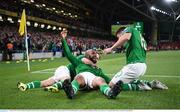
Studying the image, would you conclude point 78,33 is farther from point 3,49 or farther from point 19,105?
Answer: point 19,105

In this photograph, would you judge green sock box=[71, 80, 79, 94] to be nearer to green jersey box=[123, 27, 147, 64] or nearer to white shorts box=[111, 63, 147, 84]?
white shorts box=[111, 63, 147, 84]

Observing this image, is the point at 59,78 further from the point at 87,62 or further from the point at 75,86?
the point at 75,86

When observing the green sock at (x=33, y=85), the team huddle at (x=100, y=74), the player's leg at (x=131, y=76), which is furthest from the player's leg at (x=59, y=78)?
the player's leg at (x=131, y=76)

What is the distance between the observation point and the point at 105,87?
Result: 22.9 ft

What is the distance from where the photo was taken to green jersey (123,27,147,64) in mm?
7086

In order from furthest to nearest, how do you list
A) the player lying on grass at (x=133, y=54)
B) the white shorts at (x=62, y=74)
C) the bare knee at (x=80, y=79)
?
the white shorts at (x=62, y=74), the bare knee at (x=80, y=79), the player lying on grass at (x=133, y=54)

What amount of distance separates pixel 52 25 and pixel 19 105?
4511 cm

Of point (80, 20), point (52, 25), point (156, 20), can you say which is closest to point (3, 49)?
point (52, 25)

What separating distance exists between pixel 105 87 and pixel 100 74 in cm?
82

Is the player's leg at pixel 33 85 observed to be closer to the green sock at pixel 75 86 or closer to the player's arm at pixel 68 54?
the player's arm at pixel 68 54

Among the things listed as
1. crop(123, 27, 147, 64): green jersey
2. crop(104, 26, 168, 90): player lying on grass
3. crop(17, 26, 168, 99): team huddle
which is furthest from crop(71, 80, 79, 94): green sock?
crop(123, 27, 147, 64): green jersey

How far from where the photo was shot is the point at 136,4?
→ 7656cm

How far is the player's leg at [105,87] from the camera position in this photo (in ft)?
20.8

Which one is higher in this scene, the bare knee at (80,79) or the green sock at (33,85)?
the bare knee at (80,79)
